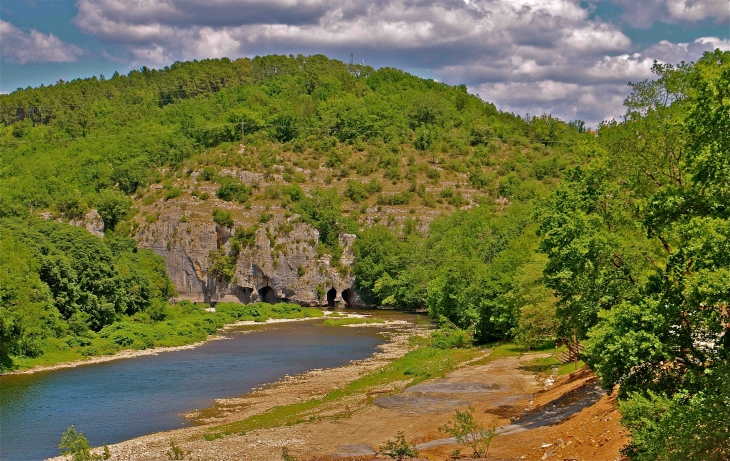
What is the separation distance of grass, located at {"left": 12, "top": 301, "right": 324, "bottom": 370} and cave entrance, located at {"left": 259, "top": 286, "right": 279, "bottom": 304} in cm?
1456

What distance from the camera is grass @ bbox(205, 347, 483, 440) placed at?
1346 inches

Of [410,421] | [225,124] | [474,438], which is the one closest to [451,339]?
[410,421]

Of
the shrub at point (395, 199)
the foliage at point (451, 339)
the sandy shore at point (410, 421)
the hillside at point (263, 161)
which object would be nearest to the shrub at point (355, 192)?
the hillside at point (263, 161)

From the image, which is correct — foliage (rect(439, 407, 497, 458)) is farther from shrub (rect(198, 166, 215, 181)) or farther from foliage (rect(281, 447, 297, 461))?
shrub (rect(198, 166, 215, 181))

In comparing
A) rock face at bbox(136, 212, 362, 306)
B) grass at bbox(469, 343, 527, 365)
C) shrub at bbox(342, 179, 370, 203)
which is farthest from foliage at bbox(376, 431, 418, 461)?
shrub at bbox(342, 179, 370, 203)

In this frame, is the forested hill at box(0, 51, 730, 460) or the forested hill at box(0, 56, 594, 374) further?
the forested hill at box(0, 56, 594, 374)

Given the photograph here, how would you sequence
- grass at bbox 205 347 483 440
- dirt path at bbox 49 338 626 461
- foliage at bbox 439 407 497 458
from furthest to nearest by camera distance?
grass at bbox 205 347 483 440 < dirt path at bbox 49 338 626 461 < foliage at bbox 439 407 497 458

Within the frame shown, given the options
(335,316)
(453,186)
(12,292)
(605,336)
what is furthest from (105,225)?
→ (605,336)

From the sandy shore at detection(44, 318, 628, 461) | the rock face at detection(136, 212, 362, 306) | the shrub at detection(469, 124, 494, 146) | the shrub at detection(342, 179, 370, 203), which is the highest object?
the shrub at detection(469, 124, 494, 146)

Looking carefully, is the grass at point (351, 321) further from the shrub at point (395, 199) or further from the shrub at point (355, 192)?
the shrub at point (355, 192)

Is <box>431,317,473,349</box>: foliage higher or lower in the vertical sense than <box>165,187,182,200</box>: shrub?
lower

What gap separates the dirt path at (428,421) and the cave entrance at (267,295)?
66.8m

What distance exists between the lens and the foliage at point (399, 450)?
2606cm

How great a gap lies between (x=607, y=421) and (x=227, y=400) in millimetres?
22998
